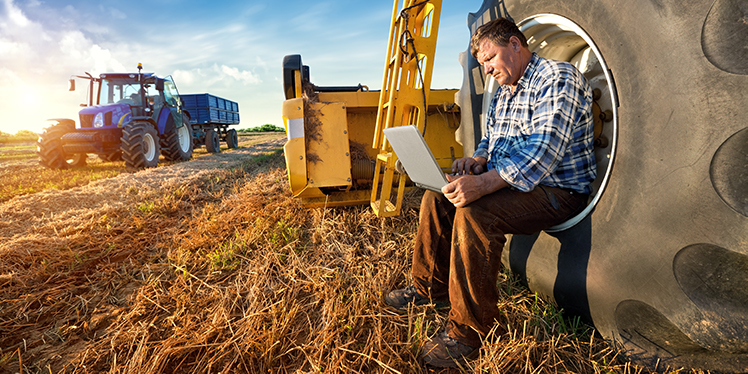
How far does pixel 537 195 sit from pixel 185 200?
4.08 m

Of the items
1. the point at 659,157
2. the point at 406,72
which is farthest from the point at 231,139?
the point at 659,157

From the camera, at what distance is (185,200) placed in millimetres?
4246

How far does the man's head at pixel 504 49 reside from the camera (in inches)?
63.1

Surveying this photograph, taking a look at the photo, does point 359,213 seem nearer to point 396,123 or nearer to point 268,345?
point 396,123

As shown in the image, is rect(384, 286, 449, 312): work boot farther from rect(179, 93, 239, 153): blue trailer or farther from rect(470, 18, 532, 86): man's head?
rect(179, 93, 239, 153): blue trailer

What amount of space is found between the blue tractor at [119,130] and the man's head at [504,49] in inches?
297

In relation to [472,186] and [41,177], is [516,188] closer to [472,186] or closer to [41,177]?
[472,186]

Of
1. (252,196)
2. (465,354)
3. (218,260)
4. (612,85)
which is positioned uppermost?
(612,85)

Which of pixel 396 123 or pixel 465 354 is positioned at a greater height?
pixel 396 123

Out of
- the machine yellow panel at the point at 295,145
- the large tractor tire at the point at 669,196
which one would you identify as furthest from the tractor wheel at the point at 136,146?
the large tractor tire at the point at 669,196

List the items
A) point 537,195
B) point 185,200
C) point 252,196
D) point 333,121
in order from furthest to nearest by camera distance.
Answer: point 185,200 → point 252,196 → point 333,121 → point 537,195

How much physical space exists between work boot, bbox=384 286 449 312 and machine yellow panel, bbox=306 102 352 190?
4.30 ft

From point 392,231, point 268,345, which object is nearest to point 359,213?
point 392,231

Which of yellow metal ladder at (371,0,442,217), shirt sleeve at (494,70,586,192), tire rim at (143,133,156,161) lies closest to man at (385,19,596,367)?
shirt sleeve at (494,70,586,192)
